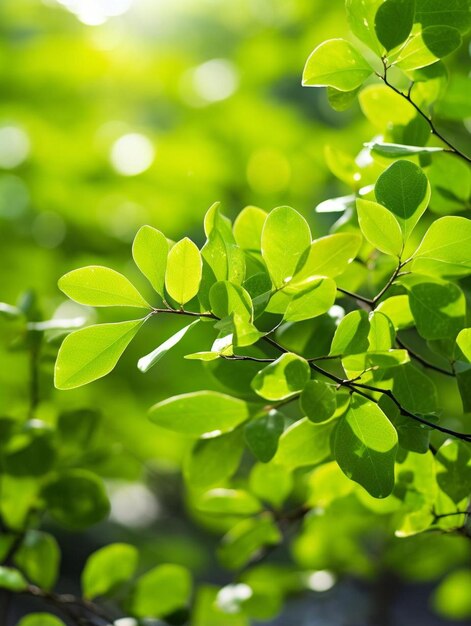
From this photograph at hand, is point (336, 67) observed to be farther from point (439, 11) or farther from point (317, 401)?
point (317, 401)

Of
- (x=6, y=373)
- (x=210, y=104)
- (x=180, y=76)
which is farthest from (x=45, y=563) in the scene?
(x=180, y=76)

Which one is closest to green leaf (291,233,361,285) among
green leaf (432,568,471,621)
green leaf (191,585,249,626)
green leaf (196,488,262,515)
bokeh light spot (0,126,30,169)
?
green leaf (196,488,262,515)

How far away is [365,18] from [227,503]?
44 cm

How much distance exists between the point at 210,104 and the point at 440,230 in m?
1.07

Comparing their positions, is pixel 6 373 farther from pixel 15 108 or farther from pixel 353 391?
pixel 15 108

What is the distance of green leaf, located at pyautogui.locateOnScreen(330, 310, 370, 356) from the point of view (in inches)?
16.3

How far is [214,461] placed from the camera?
1.86 feet

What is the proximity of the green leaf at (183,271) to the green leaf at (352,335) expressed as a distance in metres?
0.09

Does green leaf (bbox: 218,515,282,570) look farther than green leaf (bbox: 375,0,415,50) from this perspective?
Yes

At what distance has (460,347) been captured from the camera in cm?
42

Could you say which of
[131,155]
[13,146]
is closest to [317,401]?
[131,155]

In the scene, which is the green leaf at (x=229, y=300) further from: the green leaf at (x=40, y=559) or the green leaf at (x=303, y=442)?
the green leaf at (x=40, y=559)

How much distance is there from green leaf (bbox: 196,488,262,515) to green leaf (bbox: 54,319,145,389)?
0.28m

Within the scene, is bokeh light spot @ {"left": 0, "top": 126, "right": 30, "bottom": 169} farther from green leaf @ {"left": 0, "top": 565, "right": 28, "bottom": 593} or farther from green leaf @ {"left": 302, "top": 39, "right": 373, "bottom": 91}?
green leaf @ {"left": 302, "top": 39, "right": 373, "bottom": 91}
